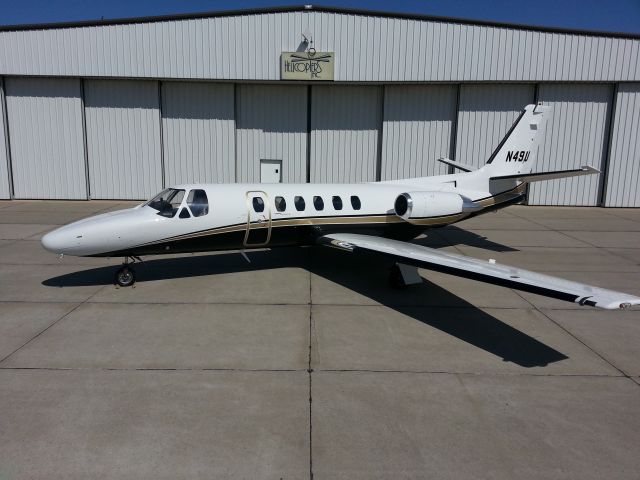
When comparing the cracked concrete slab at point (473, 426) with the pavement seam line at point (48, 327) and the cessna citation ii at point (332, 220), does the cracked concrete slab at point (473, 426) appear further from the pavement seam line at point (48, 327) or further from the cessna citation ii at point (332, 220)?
the pavement seam line at point (48, 327)

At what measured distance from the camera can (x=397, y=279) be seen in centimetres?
1024

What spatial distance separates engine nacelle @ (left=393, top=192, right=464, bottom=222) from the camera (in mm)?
12023

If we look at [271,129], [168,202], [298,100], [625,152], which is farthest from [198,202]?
[625,152]

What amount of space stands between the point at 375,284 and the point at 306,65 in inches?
594

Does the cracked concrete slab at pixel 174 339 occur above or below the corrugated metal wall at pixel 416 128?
below

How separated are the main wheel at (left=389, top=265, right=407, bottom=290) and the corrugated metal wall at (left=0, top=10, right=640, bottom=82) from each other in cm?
1495

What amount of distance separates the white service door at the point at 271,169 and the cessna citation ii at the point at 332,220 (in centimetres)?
1151

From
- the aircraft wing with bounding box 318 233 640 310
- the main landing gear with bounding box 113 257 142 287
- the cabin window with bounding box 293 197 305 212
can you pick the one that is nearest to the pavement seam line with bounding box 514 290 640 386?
the aircraft wing with bounding box 318 233 640 310

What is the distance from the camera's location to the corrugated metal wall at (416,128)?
77.6ft

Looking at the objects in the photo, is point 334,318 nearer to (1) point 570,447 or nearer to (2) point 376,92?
(1) point 570,447

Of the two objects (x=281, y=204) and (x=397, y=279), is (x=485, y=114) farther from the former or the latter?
(x=397, y=279)

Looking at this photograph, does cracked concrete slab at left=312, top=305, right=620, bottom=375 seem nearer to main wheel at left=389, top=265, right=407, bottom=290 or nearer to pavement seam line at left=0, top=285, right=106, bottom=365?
main wheel at left=389, top=265, right=407, bottom=290

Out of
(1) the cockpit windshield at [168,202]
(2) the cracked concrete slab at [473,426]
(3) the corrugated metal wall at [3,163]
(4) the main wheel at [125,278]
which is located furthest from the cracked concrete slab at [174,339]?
(3) the corrugated metal wall at [3,163]

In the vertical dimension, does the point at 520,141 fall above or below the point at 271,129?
below
